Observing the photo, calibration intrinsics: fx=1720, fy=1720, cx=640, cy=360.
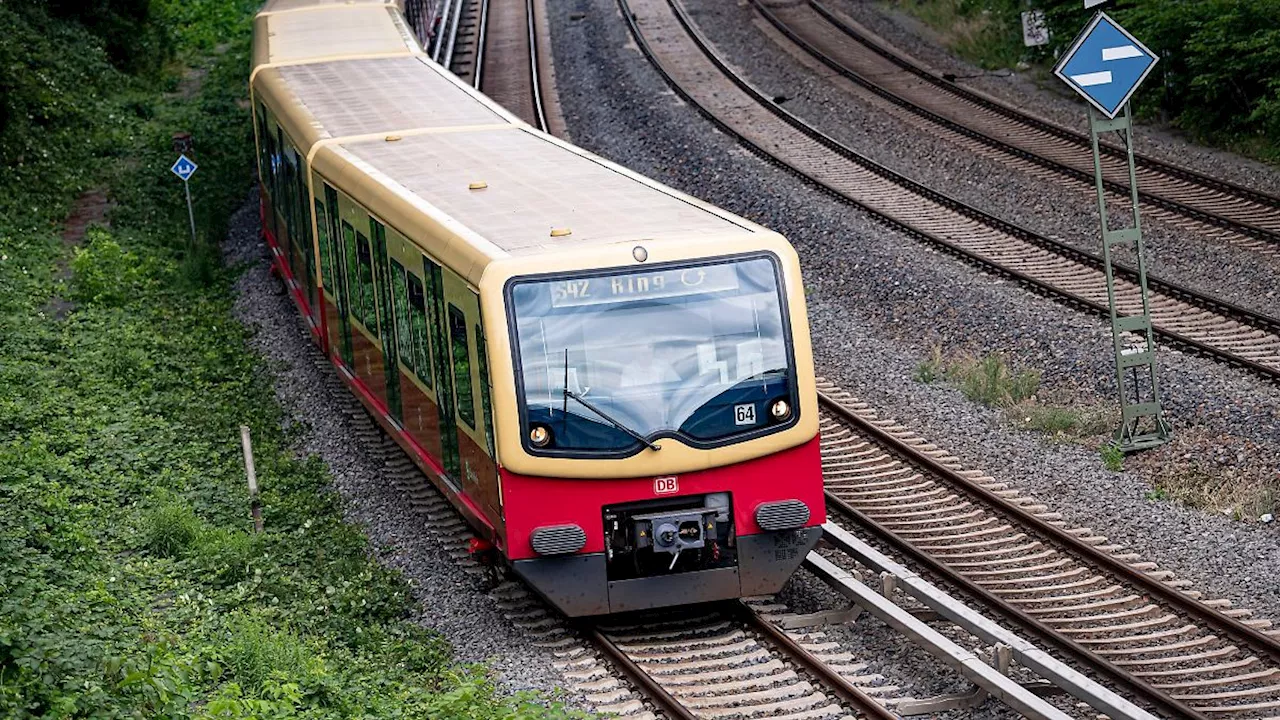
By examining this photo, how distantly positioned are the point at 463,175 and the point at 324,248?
3102mm

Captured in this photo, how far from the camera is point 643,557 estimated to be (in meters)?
10.9

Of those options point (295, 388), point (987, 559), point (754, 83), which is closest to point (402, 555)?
point (987, 559)

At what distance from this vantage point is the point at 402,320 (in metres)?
13.2

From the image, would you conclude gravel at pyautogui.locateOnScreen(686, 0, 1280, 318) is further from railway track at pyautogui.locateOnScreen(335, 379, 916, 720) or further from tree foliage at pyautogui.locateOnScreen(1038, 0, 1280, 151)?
railway track at pyautogui.locateOnScreen(335, 379, 916, 720)

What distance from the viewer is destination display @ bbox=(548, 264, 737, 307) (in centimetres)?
1059

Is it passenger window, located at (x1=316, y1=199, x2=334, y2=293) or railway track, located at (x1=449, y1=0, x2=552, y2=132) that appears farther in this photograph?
railway track, located at (x1=449, y1=0, x2=552, y2=132)

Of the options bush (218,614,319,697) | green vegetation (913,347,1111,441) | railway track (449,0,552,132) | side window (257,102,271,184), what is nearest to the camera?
bush (218,614,319,697)

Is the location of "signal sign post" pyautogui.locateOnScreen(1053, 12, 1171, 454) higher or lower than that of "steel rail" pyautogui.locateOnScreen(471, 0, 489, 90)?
higher

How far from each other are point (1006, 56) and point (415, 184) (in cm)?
2145

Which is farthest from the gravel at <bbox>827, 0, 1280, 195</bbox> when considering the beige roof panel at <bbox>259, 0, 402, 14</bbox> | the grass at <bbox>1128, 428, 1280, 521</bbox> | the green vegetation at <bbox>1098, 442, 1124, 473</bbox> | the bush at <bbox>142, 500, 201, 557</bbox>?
the bush at <bbox>142, 500, 201, 557</bbox>

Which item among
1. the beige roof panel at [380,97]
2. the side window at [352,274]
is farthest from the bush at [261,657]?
the beige roof panel at [380,97]

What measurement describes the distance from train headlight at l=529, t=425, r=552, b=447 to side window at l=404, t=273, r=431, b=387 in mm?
2093

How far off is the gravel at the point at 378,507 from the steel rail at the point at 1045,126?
11.7 m

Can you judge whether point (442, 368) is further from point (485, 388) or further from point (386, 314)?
point (386, 314)
